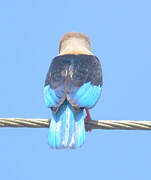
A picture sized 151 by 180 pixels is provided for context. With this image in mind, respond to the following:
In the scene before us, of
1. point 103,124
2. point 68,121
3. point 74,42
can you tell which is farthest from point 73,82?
point 74,42

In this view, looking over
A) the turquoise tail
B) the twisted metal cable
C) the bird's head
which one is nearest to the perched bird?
the turquoise tail

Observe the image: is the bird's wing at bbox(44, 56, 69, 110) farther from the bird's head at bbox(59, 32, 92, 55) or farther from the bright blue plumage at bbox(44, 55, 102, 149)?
the bird's head at bbox(59, 32, 92, 55)

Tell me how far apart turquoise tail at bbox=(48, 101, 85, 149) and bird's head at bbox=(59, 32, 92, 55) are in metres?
2.48

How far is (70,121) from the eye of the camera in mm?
5871

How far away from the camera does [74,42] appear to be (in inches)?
342

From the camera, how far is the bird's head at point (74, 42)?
848cm

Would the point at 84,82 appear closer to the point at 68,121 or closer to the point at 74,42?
the point at 68,121

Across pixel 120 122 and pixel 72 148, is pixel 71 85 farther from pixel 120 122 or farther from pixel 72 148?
pixel 120 122

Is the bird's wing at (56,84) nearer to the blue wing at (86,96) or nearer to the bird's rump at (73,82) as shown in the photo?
the bird's rump at (73,82)

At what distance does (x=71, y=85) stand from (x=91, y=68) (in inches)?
30.2

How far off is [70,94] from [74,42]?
2.74 m

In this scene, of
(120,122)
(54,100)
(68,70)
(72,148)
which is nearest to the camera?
(120,122)

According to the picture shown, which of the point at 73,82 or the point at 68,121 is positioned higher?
the point at 73,82

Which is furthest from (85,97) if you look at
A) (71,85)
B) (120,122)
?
(120,122)
